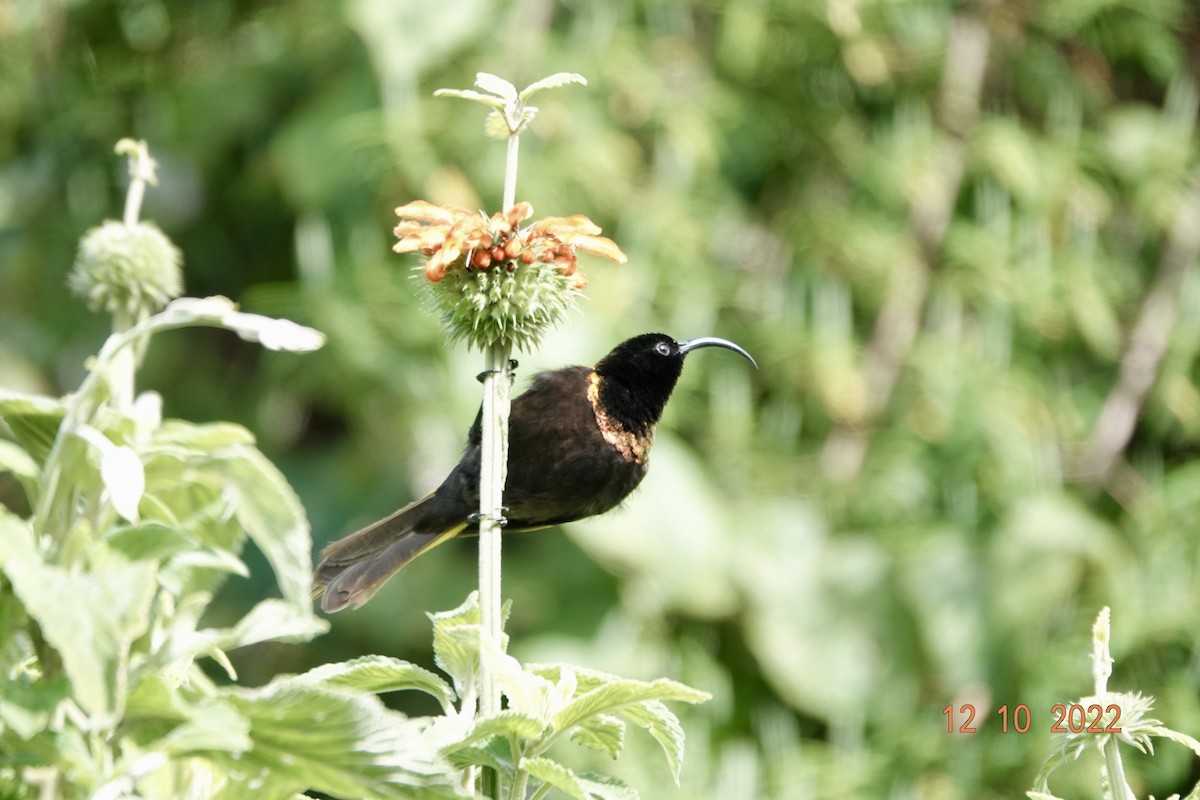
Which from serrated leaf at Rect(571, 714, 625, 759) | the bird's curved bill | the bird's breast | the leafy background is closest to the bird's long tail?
the bird's breast

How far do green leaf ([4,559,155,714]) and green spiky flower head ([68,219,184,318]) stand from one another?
0.62 meters

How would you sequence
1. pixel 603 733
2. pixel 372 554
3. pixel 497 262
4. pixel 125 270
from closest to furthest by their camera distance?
pixel 603 733 → pixel 497 262 → pixel 125 270 → pixel 372 554

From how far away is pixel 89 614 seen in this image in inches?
33.2

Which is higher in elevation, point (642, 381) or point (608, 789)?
point (642, 381)

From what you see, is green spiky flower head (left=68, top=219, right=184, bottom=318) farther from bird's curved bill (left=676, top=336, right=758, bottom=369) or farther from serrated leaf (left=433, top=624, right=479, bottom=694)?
bird's curved bill (left=676, top=336, right=758, bottom=369)

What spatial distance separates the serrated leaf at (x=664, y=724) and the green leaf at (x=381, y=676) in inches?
5.3

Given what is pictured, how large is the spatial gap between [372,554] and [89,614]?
127 cm

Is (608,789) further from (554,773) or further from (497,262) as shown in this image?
(497,262)

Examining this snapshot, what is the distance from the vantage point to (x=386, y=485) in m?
3.94

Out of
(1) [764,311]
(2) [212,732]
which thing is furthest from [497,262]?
(1) [764,311]

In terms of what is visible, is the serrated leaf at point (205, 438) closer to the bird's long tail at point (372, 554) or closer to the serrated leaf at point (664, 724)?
the serrated leaf at point (664, 724)

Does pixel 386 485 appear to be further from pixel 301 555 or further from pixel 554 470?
pixel 301 555

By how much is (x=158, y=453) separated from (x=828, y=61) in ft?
11.8

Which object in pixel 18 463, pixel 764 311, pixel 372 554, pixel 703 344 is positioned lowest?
pixel 18 463
